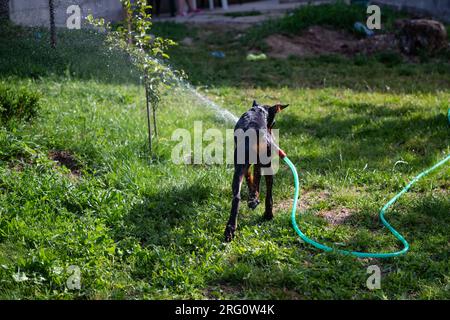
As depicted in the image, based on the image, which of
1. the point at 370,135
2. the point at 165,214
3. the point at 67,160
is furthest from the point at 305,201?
the point at 67,160

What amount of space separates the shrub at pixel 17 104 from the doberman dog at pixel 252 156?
2.64 metres

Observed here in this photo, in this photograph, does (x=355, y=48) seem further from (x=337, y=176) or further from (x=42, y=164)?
(x=42, y=164)

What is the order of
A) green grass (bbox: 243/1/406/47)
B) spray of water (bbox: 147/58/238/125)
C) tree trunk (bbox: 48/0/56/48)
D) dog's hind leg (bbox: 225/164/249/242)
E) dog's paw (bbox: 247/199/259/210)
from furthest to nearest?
1. green grass (bbox: 243/1/406/47)
2. spray of water (bbox: 147/58/238/125)
3. tree trunk (bbox: 48/0/56/48)
4. dog's paw (bbox: 247/199/259/210)
5. dog's hind leg (bbox: 225/164/249/242)

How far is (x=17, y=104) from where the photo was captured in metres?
6.34

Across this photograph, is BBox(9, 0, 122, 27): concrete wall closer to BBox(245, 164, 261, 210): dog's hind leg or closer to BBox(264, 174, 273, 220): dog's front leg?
BBox(245, 164, 261, 210): dog's hind leg

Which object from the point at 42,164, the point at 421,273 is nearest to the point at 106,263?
the point at 42,164

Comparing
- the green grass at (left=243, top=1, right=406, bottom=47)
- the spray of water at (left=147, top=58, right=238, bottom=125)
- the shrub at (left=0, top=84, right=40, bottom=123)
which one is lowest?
the spray of water at (left=147, top=58, right=238, bottom=125)

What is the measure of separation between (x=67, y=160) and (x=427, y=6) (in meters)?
10.2

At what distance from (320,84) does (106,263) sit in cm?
588

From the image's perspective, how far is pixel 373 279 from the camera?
161 inches

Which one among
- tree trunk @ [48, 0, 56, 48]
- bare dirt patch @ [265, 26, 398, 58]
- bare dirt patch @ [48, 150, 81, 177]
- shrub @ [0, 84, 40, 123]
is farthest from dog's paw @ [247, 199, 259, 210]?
bare dirt patch @ [265, 26, 398, 58]

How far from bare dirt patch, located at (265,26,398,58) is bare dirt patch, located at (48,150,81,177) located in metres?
6.13

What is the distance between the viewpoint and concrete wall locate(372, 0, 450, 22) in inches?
516

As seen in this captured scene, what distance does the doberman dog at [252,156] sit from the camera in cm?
458
